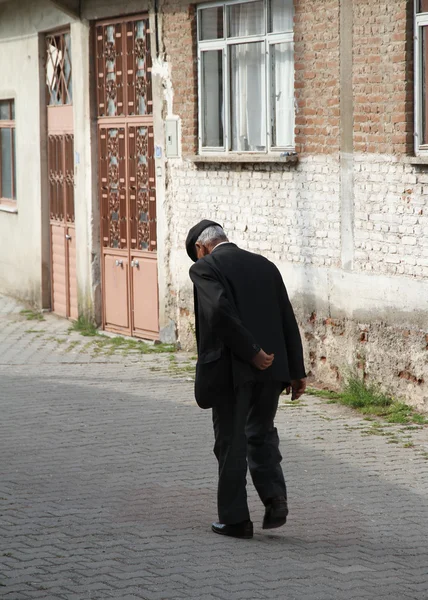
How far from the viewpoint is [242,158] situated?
474 inches

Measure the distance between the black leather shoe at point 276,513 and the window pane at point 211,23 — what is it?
6907 millimetres

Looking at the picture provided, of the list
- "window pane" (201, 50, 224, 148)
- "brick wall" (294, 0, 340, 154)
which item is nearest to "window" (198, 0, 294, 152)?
"window pane" (201, 50, 224, 148)

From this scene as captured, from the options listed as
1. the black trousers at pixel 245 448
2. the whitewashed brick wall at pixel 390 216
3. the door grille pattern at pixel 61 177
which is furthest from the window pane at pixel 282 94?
the black trousers at pixel 245 448

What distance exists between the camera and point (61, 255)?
54.7ft

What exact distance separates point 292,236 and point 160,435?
2.85m

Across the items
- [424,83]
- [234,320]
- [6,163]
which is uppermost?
[424,83]

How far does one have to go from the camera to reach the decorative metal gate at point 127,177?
14.1 metres

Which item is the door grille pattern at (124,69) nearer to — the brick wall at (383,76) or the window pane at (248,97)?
the window pane at (248,97)

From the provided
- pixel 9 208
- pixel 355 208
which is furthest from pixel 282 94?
pixel 9 208

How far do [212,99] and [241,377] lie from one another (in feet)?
22.1

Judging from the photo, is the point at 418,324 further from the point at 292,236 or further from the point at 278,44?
the point at 278,44

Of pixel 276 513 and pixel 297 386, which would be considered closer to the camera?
pixel 276 513

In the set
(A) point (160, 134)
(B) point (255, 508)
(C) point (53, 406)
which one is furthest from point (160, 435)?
(A) point (160, 134)

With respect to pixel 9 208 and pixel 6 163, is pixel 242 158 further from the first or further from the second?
pixel 6 163
